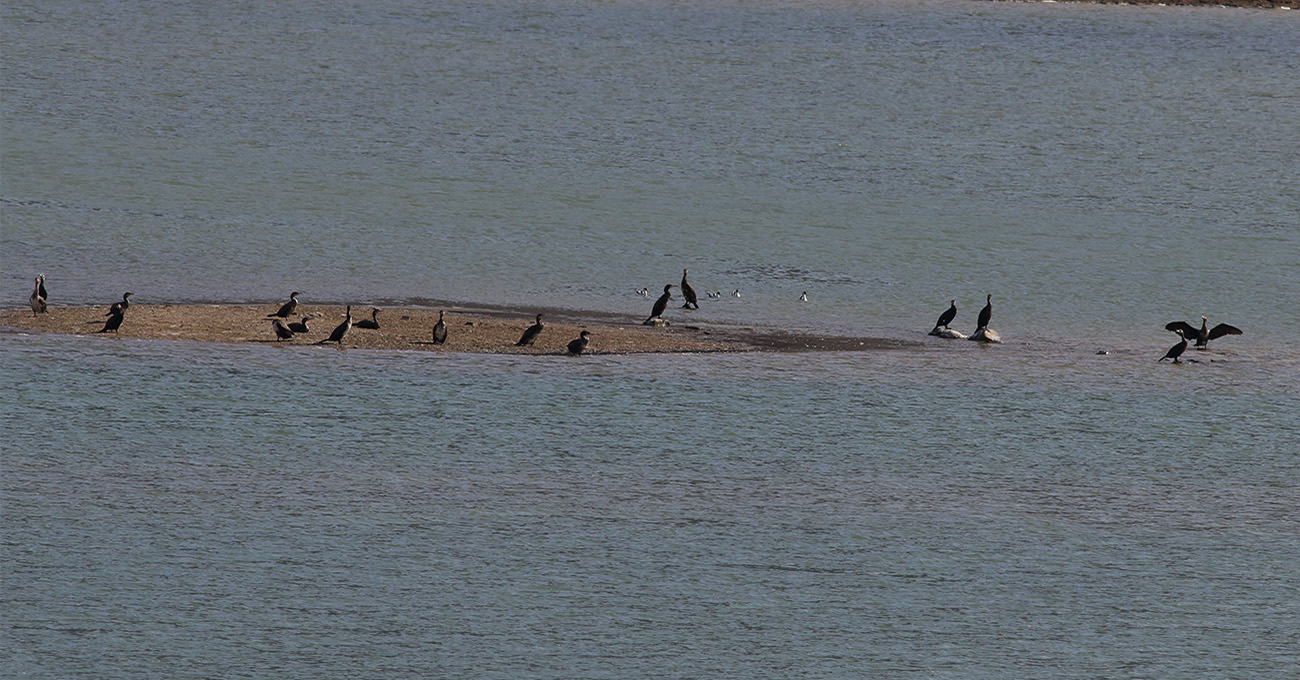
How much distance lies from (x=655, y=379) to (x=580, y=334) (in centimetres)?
226

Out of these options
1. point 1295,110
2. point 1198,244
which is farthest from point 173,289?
point 1295,110

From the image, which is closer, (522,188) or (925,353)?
(925,353)

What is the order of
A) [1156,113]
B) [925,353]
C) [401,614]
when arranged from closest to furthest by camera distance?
[401,614] < [925,353] < [1156,113]

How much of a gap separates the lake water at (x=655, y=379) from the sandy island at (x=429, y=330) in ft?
1.89

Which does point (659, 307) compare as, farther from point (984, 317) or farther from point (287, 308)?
point (287, 308)

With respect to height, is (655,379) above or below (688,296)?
below

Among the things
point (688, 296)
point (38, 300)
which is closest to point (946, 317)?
point (688, 296)

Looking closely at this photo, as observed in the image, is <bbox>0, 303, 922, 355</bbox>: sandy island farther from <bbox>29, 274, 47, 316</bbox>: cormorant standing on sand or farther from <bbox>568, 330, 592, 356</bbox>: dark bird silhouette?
<bbox>568, 330, 592, 356</bbox>: dark bird silhouette

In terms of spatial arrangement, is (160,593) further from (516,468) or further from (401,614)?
(516,468)

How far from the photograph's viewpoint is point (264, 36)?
38.7 m

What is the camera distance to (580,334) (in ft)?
63.7

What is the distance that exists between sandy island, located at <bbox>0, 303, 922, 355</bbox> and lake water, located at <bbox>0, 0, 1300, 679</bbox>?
0.58 metres

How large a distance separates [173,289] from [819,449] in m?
10.2

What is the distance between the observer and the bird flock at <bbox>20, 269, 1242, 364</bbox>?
61.3 ft
